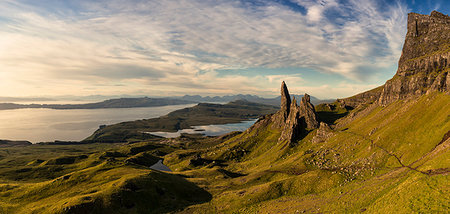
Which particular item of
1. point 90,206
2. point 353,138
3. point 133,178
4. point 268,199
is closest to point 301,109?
point 353,138

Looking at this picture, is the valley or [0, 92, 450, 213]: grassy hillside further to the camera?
the valley

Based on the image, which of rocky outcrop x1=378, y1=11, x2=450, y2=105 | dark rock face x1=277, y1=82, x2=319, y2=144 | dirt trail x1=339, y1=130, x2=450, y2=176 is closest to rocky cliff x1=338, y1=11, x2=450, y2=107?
rocky outcrop x1=378, y1=11, x2=450, y2=105

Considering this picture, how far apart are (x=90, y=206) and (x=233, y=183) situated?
2554 inches

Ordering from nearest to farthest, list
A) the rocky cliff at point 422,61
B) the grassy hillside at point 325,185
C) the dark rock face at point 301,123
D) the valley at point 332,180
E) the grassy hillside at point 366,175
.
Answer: the grassy hillside at point 366,175
the grassy hillside at point 325,185
the valley at point 332,180
the rocky cliff at point 422,61
the dark rock face at point 301,123

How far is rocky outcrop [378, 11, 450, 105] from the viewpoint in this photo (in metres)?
119

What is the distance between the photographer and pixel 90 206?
232ft

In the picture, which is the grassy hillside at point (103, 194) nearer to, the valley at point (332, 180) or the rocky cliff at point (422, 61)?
the valley at point (332, 180)

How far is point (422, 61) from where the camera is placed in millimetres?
137625

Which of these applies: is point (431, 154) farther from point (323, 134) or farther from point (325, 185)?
point (323, 134)

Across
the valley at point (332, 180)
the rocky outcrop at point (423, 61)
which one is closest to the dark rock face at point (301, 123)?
the valley at point (332, 180)

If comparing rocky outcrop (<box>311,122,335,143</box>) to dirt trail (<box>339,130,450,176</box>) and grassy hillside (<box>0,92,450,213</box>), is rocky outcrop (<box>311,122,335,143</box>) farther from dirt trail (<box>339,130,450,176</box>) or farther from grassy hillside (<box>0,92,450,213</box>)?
dirt trail (<box>339,130,450,176</box>)

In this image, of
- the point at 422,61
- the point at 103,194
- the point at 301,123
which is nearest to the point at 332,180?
the point at 103,194

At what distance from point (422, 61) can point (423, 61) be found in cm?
77

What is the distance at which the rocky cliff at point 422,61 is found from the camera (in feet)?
391
